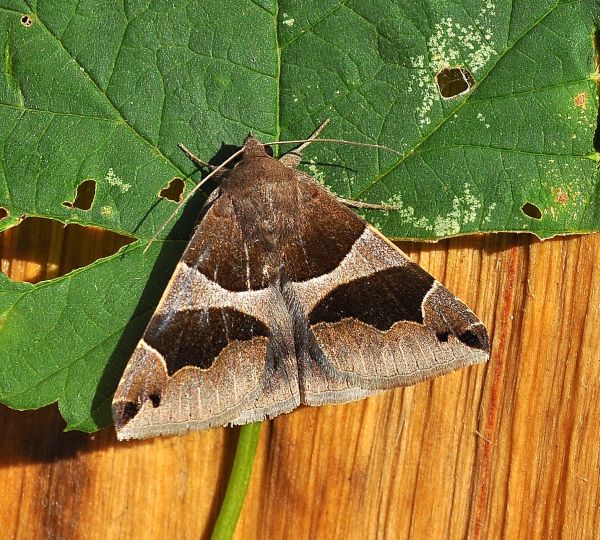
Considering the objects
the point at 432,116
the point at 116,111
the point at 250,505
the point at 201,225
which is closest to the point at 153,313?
the point at 201,225

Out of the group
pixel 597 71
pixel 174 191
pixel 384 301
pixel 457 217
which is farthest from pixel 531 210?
pixel 174 191

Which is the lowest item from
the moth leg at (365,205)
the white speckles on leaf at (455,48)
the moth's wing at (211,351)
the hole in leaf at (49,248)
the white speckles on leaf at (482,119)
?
the moth's wing at (211,351)

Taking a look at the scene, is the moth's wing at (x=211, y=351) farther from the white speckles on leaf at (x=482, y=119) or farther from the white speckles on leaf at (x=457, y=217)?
the white speckles on leaf at (x=482, y=119)

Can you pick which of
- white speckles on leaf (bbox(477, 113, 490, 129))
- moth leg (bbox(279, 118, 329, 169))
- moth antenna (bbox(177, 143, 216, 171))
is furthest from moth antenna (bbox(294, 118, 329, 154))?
white speckles on leaf (bbox(477, 113, 490, 129))

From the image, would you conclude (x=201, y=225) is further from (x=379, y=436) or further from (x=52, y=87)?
(x=379, y=436)

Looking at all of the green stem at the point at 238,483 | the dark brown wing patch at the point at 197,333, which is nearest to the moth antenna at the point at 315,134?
the dark brown wing patch at the point at 197,333

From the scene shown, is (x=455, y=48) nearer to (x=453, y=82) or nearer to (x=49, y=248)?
(x=453, y=82)

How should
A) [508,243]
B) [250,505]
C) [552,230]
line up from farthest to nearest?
1. [250,505]
2. [508,243]
3. [552,230]
